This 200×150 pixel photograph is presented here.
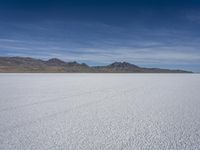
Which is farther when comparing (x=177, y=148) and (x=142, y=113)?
(x=142, y=113)

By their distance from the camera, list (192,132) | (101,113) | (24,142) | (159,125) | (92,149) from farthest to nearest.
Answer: (101,113), (159,125), (192,132), (24,142), (92,149)

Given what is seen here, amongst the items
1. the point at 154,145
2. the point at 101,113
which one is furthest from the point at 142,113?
the point at 154,145

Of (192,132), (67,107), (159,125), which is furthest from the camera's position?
(67,107)

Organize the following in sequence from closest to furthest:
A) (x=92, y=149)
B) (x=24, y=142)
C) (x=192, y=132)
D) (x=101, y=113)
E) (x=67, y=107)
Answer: (x=92, y=149)
(x=24, y=142)
(x=192, y=132)
(x=101, y=113)
(x=67, y=107)

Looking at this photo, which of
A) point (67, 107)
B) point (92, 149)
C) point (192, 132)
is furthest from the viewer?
point (67, 107)

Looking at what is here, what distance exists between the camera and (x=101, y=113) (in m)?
6.70

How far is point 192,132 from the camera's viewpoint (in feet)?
15.9

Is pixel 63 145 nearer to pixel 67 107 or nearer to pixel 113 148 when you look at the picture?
pixel 113 148

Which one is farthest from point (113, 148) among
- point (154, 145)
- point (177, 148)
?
point (177, 148)

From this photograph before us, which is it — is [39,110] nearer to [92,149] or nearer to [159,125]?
[159,125]

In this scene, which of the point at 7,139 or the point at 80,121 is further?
the point at 80,121

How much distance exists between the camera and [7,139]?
13.9 ft

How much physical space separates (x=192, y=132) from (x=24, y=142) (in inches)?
104

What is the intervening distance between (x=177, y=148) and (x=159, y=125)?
1481 mm
